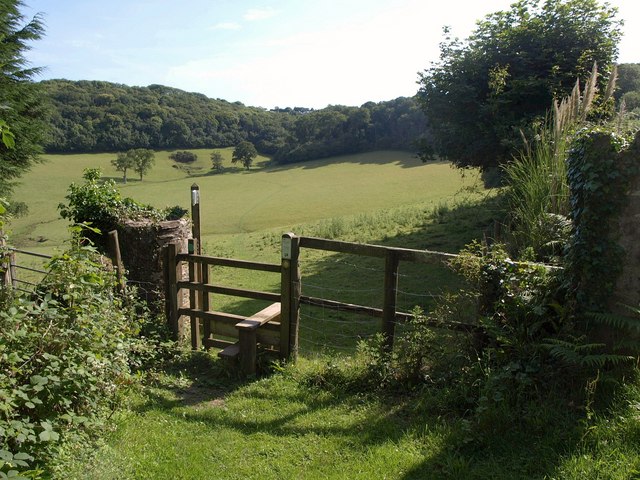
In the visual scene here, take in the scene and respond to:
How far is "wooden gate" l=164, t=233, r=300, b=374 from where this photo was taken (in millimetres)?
6066

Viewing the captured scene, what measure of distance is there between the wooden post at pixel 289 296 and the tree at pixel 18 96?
9.86 m

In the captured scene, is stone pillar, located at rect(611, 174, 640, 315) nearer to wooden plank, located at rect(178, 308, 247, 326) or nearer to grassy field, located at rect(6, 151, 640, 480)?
grassy field, located at rect(6, 151, 640, 480)

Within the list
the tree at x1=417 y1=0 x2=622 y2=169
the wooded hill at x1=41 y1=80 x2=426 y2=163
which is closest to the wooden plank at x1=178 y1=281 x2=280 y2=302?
the tree at x1=417 y1=0 x2=622 y2=169

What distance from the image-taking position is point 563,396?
4.20 metres

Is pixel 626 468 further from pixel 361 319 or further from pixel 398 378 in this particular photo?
pixel 361 319

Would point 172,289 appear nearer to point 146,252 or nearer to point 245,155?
point 146,252

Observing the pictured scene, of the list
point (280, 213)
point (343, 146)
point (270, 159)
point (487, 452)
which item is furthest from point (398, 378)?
point (270, 159)

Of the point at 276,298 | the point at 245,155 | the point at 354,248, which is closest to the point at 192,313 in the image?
the point at 276,298

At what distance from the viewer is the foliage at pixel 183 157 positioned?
76.1 metres

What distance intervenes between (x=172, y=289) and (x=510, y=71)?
37.5 feet

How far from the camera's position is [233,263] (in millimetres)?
6621

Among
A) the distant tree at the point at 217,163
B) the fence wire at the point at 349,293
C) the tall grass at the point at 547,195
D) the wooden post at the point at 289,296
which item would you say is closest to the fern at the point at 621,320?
the tall grass at the point at 547,195

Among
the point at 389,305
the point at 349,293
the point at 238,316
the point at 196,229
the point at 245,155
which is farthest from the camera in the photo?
the point at 245,155

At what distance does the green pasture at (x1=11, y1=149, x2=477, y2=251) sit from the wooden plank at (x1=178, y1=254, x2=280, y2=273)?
459 inches
